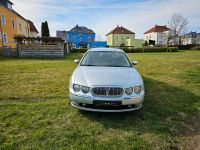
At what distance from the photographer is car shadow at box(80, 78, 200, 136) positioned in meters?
3.53

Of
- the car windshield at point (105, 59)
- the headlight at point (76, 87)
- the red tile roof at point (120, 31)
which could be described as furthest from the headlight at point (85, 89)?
the red tile roof at point (120, 31)

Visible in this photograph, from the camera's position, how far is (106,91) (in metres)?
3.68

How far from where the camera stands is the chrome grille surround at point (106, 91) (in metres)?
3.68

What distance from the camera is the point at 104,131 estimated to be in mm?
3383

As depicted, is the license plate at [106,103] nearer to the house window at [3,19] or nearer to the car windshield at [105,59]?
the car windshield at [105,59]

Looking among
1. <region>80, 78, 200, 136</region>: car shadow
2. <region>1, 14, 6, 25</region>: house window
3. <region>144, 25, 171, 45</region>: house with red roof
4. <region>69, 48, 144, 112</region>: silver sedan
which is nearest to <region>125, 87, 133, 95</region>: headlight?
<region>69, 48, 144, 112</region>: silver sedan

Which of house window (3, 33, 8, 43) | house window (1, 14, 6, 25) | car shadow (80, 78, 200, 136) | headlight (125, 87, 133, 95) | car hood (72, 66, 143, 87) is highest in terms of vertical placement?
house window (1, 14, 6, 25)

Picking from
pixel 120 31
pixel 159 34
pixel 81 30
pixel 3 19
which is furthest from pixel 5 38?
pixel 159 34

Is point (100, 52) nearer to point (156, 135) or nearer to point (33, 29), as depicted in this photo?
point (156, 135)

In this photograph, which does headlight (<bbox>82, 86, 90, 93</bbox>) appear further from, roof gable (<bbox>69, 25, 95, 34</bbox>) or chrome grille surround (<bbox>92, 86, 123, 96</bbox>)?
roof gable (<bbox>69, 25, 95, 34</bbox>)

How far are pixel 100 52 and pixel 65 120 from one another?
272cm

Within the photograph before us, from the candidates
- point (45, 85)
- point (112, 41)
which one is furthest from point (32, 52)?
point (112, 41)

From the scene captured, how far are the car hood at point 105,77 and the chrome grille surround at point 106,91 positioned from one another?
9cm

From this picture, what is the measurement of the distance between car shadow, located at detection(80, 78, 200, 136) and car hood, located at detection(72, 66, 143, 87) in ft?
2.55
